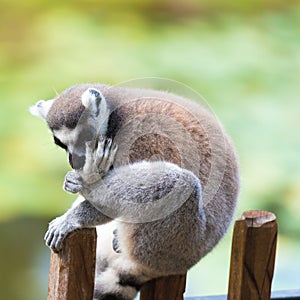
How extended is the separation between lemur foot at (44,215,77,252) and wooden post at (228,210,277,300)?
337 mm

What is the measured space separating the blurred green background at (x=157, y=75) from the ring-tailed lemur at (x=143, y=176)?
1.66m

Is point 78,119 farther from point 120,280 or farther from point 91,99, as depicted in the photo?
point 120,280

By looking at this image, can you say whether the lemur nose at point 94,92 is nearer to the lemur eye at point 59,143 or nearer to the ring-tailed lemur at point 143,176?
the ring-tailed lemur at point 143,176

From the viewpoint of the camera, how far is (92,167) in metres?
1.69

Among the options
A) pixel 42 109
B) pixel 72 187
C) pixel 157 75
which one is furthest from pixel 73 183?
pixel 157 75

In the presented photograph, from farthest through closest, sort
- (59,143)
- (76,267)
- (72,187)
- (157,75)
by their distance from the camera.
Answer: (157,75)
(59,143)
(72,187)
(76,267)

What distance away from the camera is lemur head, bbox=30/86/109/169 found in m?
1.73

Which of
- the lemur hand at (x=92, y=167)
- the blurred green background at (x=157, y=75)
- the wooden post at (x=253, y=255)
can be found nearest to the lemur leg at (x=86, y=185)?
the lemur hand at (x=92, y=167)

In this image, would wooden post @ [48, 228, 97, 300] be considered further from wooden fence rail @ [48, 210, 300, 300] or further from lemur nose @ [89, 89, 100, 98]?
lemur nose @ [89, 89, 100, 98]

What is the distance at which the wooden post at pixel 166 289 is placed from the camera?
1758mm

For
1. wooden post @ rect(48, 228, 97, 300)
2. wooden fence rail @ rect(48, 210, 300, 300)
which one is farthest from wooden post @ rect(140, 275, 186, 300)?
wooden post @ rect(48, 228, 97, 300)

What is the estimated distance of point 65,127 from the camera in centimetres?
175

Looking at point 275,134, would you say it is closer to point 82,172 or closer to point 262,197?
point 262,197

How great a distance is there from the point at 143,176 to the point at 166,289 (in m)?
0.25
